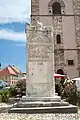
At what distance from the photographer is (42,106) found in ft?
28.3

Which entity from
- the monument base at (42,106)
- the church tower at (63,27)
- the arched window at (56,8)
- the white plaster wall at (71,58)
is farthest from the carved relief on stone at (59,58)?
the monument base at (42,106)

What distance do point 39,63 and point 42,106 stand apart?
74.8 inches

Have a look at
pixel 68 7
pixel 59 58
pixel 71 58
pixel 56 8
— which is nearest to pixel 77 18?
pixel 68 7

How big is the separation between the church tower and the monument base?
61.9 feet

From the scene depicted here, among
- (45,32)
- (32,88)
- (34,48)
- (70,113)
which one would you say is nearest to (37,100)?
(32,88)

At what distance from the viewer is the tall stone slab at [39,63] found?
9500mm

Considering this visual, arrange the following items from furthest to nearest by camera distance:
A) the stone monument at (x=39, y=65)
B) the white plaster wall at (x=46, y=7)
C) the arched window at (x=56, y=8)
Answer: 1. the arched window at (x=56, y=8)
2. the white plaster wall at (x=46, y=7)
3. the stone monument at (x=39, y=65)

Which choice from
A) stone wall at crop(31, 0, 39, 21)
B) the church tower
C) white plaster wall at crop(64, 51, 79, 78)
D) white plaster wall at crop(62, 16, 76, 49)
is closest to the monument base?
the church tower

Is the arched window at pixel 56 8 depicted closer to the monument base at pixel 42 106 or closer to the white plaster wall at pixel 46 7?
the white plaster wall at pixel 46 7

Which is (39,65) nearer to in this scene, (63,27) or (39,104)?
(39,104)

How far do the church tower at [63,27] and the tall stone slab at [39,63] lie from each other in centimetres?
1823

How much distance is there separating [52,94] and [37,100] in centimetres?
72

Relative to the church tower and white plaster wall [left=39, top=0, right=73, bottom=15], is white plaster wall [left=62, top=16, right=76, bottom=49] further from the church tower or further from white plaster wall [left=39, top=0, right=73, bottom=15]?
white plaster wall [left=39, top=0, right=73, bottom=15]

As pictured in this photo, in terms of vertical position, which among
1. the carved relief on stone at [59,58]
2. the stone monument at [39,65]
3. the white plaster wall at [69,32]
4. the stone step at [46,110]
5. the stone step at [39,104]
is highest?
the white plaster wall at [69,32]
